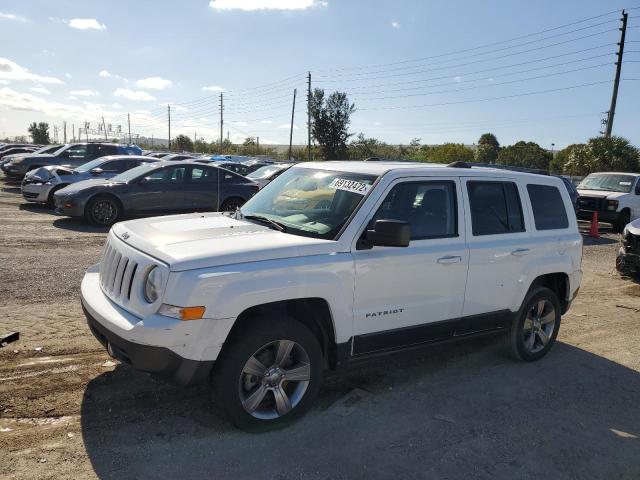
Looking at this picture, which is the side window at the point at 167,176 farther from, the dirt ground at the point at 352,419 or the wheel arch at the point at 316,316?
the wheel arch at the point at 316,316

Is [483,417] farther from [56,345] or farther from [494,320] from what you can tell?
[56,345]

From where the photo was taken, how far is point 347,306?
3.93 meters

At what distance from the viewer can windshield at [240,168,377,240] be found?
13.6 ft

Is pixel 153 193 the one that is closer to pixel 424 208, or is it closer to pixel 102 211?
pixel 102 211

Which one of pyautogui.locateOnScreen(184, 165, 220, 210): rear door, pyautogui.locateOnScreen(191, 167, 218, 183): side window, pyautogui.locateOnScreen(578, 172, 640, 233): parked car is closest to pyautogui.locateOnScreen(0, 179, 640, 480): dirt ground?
pyautogui.locateOnScreen(184, 165, 220, 210): rear door

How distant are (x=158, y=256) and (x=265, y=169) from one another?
15391 mm

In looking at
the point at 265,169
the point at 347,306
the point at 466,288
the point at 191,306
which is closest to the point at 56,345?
the point at 191,306

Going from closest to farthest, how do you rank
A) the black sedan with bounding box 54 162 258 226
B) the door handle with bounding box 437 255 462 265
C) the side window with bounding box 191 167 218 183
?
1. the door handle with bounding box 437 255 462 265
2. the black sedan with bounding box 54 162 258 226
3. the side window with bounding box 191 167 218 183

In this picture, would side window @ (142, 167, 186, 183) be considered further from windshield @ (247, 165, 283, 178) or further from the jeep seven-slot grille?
the jeep seven-slot grille

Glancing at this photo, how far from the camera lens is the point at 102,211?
12.2 metres

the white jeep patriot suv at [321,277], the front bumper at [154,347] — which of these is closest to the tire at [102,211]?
the white jeep patriot suv at [321,277]

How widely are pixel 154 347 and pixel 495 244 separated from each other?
3010 mm

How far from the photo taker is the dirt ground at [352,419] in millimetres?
3375

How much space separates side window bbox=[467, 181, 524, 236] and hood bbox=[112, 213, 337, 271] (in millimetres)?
1560
